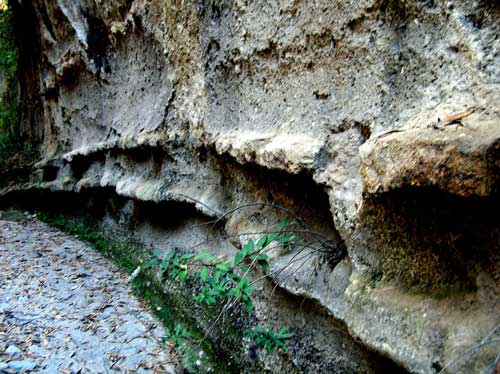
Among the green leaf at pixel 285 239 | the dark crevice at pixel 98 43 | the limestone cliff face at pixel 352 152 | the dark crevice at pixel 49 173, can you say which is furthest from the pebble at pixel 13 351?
the dark crevice at pixel 49 173

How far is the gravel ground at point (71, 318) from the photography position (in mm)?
2697

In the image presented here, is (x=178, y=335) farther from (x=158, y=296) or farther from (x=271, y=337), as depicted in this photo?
(x=271, y=337)

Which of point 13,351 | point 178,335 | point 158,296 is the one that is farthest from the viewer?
point 158,296

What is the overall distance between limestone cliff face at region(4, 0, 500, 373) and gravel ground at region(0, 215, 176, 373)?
26.5 inches

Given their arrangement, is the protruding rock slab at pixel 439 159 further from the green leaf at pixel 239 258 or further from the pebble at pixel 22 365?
the pebble at pixel 22 365

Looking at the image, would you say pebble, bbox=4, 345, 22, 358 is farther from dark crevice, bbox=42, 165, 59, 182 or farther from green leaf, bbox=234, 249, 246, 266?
dark crevice, bbox=42, 165, 59, 182

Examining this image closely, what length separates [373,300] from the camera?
1.68 metres

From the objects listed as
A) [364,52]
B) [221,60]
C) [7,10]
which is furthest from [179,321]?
[7,10]

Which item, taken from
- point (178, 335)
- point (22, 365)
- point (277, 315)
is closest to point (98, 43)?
point (178, 335)

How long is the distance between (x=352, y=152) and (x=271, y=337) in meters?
1.01

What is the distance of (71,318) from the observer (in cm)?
325

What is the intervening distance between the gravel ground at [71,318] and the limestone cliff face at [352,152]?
2.21 ft

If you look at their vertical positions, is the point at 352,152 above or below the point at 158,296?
above

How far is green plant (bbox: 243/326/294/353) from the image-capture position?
224 centimetres
